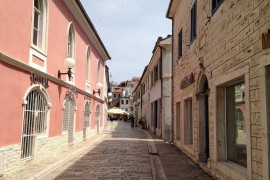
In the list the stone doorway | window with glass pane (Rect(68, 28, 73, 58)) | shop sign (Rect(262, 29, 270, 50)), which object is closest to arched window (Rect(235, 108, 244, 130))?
shop sign (Rect(262, 29, 270, 50))

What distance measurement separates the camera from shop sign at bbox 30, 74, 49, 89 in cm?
891

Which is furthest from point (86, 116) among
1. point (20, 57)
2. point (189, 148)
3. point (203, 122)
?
point (20, 57)

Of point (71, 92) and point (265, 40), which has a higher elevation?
point (265, 40)

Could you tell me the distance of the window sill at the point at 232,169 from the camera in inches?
235

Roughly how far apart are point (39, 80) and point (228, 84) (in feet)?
18.8

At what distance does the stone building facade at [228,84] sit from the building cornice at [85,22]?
15.6 feet

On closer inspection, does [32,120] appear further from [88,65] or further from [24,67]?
[88,65]

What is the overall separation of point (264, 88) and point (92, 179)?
4746 mm

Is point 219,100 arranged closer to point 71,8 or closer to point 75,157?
point 75,157

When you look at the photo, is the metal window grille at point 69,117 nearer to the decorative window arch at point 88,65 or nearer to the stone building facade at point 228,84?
the decorative window arch at point 88,65

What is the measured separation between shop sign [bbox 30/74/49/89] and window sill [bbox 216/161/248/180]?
18.8 feet

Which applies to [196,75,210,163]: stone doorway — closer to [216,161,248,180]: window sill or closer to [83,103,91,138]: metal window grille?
[216,161,248,180]: window sill

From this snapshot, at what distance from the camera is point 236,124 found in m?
6.95

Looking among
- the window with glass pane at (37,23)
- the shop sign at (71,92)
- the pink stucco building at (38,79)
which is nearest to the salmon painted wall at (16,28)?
the pink stucco building at (38,79)
